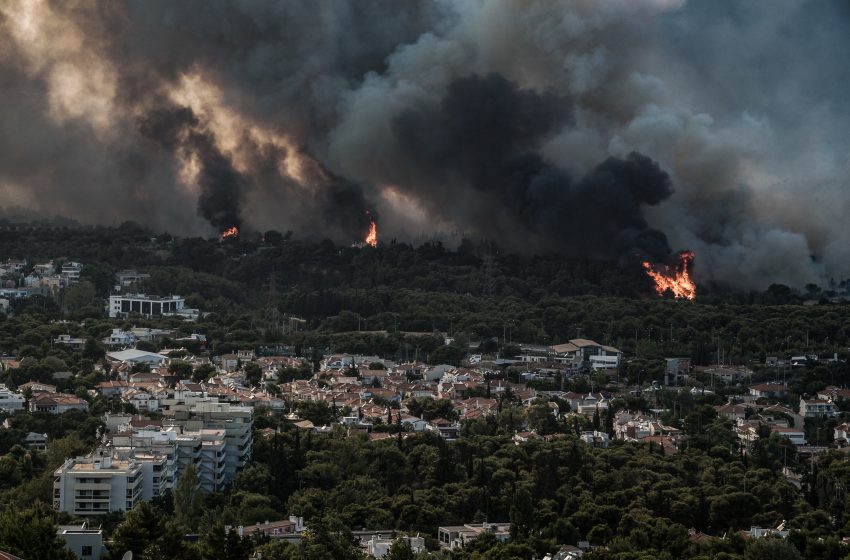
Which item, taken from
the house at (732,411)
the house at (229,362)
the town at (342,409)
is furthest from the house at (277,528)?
the house at (229,362)

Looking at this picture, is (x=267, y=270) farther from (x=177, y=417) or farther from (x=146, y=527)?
(x=146, y=527)

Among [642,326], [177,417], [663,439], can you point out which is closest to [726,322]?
[642,326]

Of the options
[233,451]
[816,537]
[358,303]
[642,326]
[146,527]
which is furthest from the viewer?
[358,303]

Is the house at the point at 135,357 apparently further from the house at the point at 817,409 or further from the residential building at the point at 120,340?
the house at the point at 817,409

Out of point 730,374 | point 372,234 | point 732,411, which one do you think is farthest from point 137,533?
point 372,234

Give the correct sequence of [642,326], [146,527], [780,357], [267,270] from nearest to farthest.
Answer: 1. [146,527]
2. [780,357]
3. [642,326]
4. [267,270]

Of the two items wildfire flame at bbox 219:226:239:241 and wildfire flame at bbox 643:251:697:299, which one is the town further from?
wildfire flame at bbox 219:226:239:241
